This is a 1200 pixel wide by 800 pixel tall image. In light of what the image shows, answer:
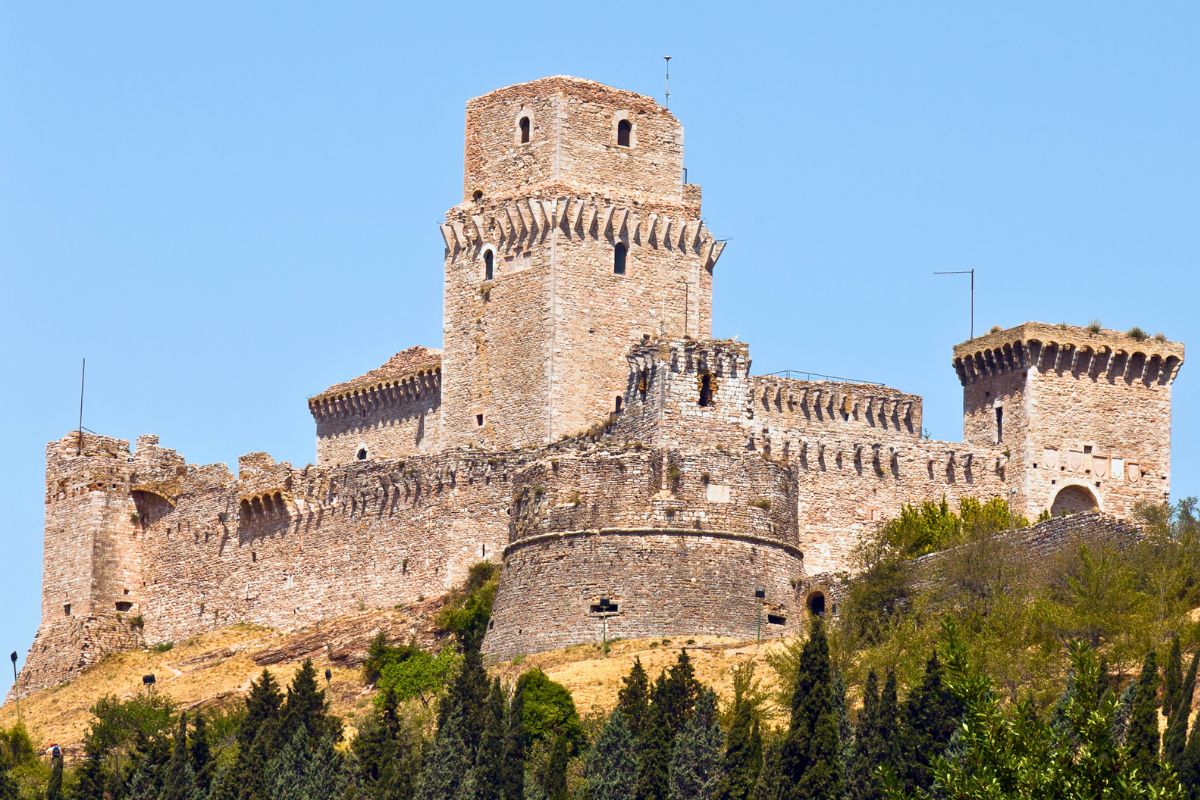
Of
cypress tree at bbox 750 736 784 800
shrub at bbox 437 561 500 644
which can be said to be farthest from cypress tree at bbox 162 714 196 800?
A: cypress tree at bbox 750 736 784 800

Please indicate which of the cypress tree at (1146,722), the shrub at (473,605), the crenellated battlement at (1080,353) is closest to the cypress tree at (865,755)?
the cypress tree at (1146,722)

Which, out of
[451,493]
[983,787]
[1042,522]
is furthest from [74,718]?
[983,787]

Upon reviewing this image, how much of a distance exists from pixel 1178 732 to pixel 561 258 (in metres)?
30.6

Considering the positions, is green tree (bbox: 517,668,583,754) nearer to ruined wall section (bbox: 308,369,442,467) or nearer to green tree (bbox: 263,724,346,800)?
green tree (bbox: 263,724,346,800)

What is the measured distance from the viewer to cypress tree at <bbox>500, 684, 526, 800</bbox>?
224 feet

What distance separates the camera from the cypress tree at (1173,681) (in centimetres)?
6725

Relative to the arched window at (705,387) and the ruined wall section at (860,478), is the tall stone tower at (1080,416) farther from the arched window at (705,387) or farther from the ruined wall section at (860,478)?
the arched window at (705,387)

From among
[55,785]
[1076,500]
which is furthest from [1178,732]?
[1076,500]

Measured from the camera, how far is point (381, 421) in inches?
3912

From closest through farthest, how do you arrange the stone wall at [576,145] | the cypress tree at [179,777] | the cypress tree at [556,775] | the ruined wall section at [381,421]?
the cypress tree at [556,775] → the cypress tree at [179,777] → the stone wall at [576,145] → the ruined wall section at [381,421]

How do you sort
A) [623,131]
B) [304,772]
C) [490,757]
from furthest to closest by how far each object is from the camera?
[623,131], [304,772], [490,757]

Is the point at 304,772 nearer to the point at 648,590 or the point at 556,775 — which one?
the point at 556,775

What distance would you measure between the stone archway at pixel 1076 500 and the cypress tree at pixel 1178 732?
72.4 ft

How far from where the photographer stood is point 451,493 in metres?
86.6
